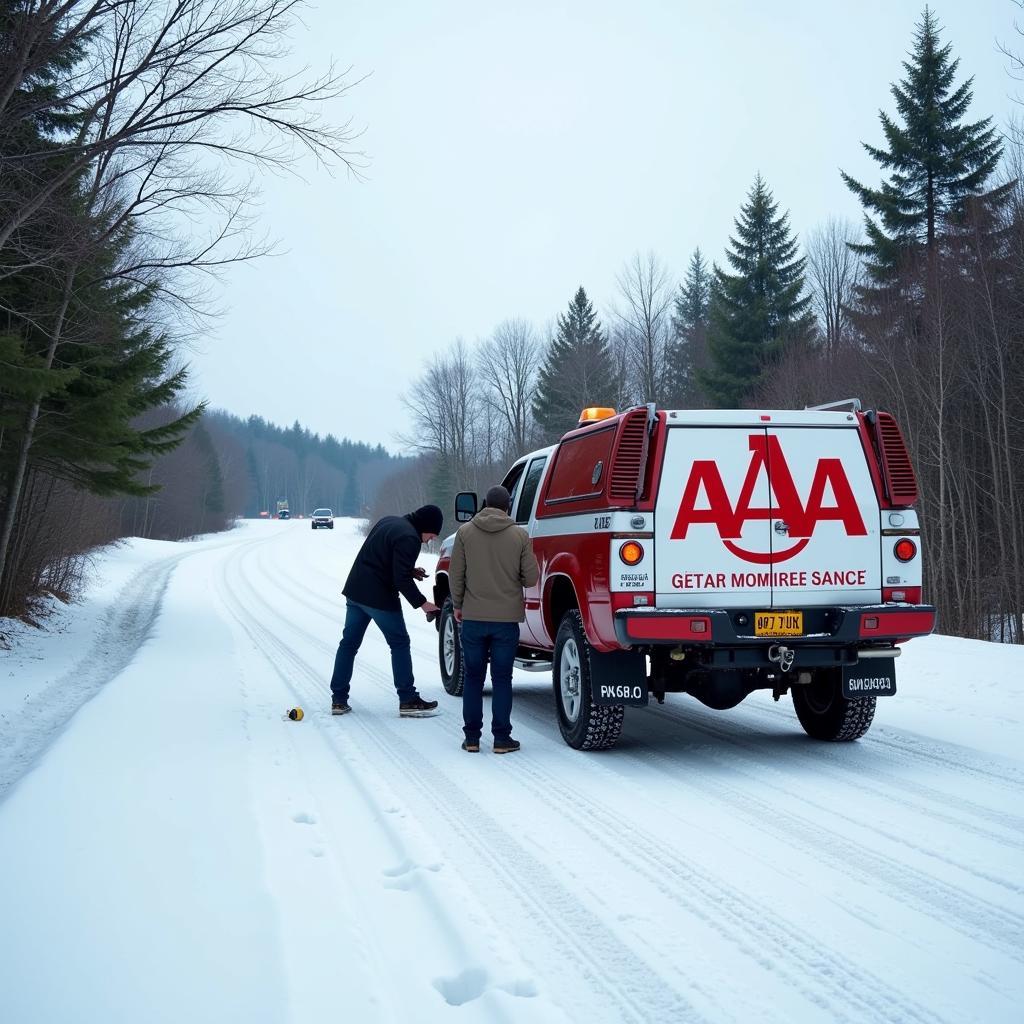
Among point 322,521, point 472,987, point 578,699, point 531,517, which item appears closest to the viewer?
point 472,987

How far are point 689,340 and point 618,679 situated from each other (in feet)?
146

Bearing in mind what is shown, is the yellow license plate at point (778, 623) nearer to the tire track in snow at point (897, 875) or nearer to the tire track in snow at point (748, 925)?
the tire track in snow at point (897, 875)

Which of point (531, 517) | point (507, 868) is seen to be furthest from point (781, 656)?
point (531, 517)

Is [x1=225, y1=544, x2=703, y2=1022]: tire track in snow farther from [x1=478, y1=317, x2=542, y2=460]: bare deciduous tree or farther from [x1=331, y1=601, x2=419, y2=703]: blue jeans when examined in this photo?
[x1=478, y1=317, x2=542, y2=460]: bare deciduous tree

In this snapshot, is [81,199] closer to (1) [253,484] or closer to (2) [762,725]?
(2) [762,725]

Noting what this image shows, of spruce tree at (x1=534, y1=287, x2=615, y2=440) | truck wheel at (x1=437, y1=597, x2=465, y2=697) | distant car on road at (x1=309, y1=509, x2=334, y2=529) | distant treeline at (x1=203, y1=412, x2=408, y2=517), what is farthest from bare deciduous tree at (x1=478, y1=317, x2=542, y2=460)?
distant treeline at (x1=203, y1=412, x2=408, y2=517)

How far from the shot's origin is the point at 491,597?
7.25 metres

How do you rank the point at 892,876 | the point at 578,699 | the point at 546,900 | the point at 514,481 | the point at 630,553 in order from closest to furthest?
the point at 546,900 < the point at 892,876 < the point at 630,553 < the point at 578,699 < the point at 514,481

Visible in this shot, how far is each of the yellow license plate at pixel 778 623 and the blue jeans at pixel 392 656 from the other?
332 cm

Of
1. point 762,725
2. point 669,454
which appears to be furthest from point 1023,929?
point 762,725

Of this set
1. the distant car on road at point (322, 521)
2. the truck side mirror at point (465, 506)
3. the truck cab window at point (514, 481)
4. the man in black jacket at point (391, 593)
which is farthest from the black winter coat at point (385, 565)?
the distant car on road at point (322, 521)

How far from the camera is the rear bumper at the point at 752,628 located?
6.11 meters

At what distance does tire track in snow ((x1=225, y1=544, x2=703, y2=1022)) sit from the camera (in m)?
3.21

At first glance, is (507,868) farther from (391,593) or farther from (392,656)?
(391,593)
